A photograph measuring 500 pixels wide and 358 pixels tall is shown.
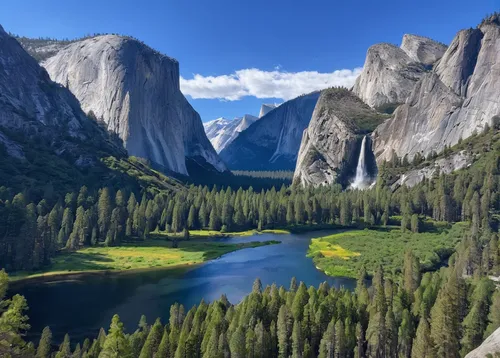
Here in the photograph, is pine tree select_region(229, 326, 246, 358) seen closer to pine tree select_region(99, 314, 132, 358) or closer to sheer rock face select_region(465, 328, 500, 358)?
pine tree select_region(99, 314, 132, 358)

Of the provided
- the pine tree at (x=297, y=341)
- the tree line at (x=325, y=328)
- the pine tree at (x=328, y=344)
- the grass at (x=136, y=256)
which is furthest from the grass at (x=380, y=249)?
the pine tree at (x=297, y=341)

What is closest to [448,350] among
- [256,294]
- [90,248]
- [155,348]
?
[256,294]

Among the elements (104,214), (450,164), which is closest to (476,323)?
(104,214)

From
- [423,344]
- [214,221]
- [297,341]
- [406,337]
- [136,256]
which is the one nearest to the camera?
[423,344]

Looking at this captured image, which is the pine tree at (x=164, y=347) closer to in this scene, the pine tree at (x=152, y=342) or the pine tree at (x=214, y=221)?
the pine tree at (x=152, y=342)

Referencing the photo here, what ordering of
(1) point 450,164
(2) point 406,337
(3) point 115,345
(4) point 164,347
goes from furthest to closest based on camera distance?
1. (1) point 450,164
2. (2) point 406,337
3. (4) point 164,347
4. (3) point 115,345

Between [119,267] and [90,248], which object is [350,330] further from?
[90,248]

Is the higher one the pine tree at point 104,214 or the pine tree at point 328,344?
the pine tree at point 104,214

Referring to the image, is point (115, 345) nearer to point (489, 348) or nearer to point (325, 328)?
point (325, 328)
